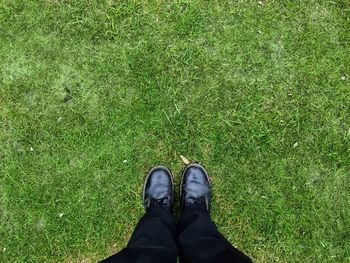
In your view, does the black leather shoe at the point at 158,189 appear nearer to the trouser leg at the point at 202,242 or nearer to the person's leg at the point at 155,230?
the person's leg at the point at 155,230

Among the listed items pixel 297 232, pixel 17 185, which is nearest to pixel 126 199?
pixel 17 185

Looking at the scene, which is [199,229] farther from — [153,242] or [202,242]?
[153,242]

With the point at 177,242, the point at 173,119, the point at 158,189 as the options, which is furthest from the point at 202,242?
the point at 173,119

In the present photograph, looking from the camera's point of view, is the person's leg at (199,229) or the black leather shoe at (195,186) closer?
the person's leg at (199,229)

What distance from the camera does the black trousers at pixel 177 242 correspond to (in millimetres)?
2859

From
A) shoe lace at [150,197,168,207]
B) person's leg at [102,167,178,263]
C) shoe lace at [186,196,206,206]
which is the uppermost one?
person's leg at [102,167,178,263]

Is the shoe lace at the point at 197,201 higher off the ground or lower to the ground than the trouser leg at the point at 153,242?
lower

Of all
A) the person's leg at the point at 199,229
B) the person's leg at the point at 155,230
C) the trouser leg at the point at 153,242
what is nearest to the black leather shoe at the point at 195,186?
the person's leg at the point at 199,229

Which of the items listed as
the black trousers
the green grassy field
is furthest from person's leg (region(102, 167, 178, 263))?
the green grassy field

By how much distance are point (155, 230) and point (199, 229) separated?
31cm

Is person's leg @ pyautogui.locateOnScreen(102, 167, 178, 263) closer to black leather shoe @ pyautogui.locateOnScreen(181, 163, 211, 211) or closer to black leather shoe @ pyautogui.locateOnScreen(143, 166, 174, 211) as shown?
black leather shoe @ pyautogui.locateOnScreen(143, 166, 174, 211)

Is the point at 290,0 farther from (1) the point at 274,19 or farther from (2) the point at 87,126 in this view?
(2) the point at 87,126

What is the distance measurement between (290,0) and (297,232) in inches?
76.2

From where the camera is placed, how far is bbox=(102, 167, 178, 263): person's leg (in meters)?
2.90
